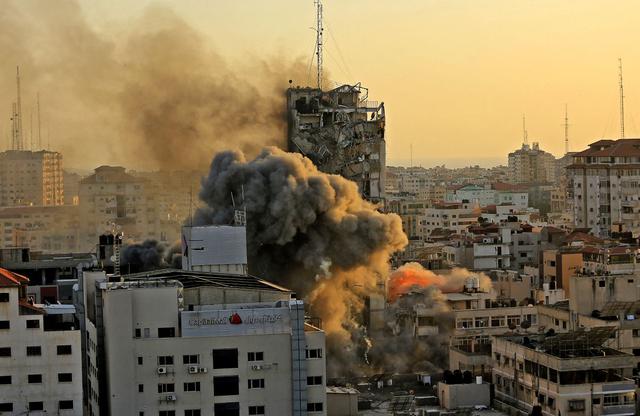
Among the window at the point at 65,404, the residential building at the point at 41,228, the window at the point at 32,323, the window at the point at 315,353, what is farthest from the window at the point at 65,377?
the residential building at the point at 41,228

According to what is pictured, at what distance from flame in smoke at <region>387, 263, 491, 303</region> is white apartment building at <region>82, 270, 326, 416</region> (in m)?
28.6

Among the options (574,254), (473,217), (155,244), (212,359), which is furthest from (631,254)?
(473,217)

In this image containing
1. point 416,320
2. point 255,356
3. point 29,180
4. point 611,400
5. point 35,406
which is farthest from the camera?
point 29,180

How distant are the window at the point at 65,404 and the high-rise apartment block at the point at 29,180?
8764 cm

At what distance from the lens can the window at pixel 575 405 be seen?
50.8 meters

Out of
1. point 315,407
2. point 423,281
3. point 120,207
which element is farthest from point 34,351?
point 120,207

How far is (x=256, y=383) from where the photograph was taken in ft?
151

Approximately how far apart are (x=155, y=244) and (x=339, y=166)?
9004mm

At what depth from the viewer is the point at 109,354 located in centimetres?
4597

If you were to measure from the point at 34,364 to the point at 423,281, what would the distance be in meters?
32.8

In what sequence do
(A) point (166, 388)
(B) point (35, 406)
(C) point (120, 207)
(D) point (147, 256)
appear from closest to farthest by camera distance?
(A) point (166, 388)
(B) point (35, 406)
(D) point (147, 256)
(C) point (120, 207)

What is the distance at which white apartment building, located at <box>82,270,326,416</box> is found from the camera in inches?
1797

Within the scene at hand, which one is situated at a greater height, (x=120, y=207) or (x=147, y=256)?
(x=120, y=207)

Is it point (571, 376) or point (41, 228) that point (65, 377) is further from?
point (41, 228)
